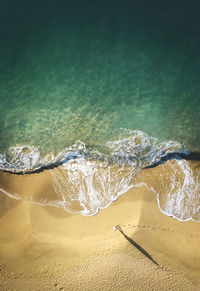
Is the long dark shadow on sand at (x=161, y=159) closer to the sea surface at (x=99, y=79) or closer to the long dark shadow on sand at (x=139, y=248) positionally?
the sea surface at (x=99, y=79)

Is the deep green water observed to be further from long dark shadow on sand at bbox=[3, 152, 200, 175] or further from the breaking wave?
long dark shadow on sand at bbox=[3, 152, 200, 175]

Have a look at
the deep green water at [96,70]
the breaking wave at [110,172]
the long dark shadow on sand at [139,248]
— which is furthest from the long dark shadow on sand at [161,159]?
the long dark shadow on sand at [139,248]

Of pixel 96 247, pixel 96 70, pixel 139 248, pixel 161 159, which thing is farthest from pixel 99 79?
pixel 139 248

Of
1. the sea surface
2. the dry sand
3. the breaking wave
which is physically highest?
the sea surface

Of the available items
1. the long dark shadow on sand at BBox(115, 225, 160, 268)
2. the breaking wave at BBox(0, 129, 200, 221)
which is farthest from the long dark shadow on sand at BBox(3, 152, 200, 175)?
the long dark shadow on sand at BBox(115, 225, 160, 268)

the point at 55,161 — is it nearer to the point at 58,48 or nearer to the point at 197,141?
the point at 58,48

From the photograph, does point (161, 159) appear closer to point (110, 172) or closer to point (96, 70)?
point (110, 172)
